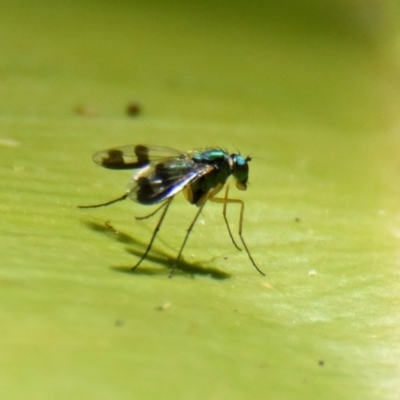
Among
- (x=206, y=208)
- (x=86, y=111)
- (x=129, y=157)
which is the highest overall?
(x=129, y=157)

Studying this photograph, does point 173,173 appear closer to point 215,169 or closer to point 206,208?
point 215,169

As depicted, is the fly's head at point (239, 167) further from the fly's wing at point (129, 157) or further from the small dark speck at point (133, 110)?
the small dark speck at point (133, 110)

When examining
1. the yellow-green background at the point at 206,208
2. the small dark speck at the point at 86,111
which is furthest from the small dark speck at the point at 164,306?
the small dark speck at the point at 86,111

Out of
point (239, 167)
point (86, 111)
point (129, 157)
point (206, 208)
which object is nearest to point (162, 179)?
point (129, 157)

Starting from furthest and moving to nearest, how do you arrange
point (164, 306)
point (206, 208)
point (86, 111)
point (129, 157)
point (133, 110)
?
1. point (133, 110)
2. point (86, 111)
3. point (206, 208)
4. point (129, 157)
5. point (164, 306)

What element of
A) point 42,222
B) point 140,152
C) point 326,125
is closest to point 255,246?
point 140,152

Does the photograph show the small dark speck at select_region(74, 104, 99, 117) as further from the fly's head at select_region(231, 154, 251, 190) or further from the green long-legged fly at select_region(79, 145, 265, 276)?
the fly's head at select_region(231, 154, 251, 190)

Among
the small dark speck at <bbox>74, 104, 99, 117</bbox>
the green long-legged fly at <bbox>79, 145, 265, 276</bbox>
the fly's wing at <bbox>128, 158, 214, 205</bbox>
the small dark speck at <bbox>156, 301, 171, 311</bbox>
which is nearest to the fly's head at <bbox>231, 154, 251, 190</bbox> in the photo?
the green long-legged fly at <bbox>79, 145, 265, 276</bbox>

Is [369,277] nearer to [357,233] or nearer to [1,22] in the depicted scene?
[357,233]
